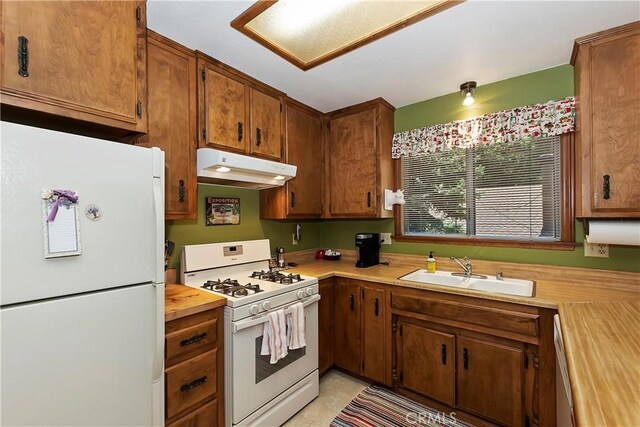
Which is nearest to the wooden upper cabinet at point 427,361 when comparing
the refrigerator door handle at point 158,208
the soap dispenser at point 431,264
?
the soap dispenser at point 431,264

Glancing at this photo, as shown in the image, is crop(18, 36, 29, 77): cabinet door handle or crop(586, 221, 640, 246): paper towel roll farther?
crop(586, 221, 640, 246): paper towel roll

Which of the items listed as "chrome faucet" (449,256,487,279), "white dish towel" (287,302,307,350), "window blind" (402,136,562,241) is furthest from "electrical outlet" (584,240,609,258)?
"white dish towel" (287,302,307,350)

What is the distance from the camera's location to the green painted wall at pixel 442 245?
2.05m

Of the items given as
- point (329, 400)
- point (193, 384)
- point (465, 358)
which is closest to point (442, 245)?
point (465, 358)

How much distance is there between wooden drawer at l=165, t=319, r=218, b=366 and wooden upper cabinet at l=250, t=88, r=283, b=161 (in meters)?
1.30

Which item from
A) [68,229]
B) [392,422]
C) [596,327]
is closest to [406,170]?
[596,327]

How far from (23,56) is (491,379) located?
2.88 m

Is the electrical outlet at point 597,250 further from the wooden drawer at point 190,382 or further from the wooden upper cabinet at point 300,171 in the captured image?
the wooden drawer at point 190,382

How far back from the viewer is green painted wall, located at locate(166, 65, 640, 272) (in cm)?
205

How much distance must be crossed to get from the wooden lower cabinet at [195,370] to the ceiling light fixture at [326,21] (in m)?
1.65

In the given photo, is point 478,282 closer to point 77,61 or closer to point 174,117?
point 174,117

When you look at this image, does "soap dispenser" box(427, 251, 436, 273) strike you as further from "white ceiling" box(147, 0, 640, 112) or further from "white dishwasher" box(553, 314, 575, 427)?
"white ceiling" box(147, 0, 640, 112)

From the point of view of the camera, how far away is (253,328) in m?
1.76

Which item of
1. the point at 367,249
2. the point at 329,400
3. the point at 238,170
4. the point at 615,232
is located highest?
the point at 238,170
